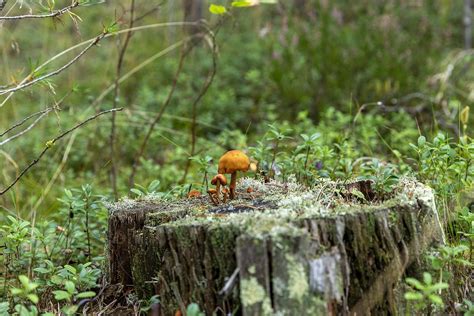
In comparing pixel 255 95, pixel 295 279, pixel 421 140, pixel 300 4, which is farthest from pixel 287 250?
pixel 300 4

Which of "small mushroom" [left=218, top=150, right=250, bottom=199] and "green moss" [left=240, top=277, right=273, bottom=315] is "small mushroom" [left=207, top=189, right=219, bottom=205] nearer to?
"small mushroom" [left=218, top=150, right=250, bottom=199]

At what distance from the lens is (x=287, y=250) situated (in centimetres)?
212

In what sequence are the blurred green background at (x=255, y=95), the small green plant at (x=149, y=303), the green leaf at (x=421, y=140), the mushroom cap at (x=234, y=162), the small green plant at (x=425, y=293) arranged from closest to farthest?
the small green plant at (x=425, y=293) → the small green plant at (x=149, y=303) → the mushroom cap at (x=234, y=162) → the green leaf at (x=421, y=140) → the blurred green background at (x=255, y=95)

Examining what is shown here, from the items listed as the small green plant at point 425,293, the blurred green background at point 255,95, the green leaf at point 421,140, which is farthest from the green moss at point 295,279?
the blurred green background at point 255,95

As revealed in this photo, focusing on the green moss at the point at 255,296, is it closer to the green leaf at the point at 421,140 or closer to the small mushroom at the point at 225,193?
the small mushroom at the point at 225,193

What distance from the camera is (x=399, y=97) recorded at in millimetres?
6414

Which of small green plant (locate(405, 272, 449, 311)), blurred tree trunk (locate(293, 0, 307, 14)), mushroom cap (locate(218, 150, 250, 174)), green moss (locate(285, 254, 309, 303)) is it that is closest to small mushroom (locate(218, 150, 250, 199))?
mushroom cap (locate(218, 150, 250, 174))

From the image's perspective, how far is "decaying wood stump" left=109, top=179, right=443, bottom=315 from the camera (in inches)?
Answer: 83.4

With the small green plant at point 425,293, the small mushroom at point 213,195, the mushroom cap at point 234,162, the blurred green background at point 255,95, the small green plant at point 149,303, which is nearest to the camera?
the small green plant at point 425,293

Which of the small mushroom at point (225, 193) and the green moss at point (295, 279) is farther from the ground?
the small mushroom at point (225, 193)

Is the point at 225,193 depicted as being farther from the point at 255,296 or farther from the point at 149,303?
the point at 255,296

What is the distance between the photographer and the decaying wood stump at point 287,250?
2119mm

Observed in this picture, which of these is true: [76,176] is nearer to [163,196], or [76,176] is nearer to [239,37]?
[163,196]

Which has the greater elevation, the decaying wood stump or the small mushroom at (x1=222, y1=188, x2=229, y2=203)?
the small mushroom at (x1=222, y1=188, x2=229, y2=203)
